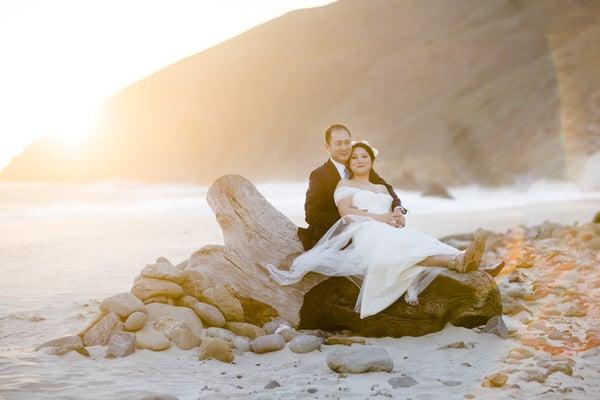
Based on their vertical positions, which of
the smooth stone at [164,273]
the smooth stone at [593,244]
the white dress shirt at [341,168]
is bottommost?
the smooth stone at [164,273]

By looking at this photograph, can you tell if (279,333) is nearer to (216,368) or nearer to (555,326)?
(216,368)

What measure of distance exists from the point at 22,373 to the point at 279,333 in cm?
237

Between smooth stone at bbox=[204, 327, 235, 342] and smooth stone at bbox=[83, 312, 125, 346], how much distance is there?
821 millimetres

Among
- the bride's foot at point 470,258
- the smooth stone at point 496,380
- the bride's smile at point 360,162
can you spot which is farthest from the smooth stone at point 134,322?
the smooth stone at point 496,380

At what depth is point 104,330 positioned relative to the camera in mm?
5926

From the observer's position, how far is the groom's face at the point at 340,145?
6.70 metres

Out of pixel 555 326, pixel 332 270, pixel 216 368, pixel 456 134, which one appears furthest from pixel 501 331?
pixel 456 134

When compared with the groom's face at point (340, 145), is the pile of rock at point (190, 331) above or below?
below

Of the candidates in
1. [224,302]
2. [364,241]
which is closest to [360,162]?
[364,241]

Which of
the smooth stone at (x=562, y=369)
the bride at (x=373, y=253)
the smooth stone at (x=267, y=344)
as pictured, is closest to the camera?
the smooth stone at (x=562, y=369)

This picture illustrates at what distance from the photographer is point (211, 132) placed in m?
66.4

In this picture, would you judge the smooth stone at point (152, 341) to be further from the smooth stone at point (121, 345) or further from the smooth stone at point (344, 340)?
the smooth stone at point (344, 340)

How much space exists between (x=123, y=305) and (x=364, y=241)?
246 cm

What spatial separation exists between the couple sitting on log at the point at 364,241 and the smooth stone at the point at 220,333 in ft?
2.65
